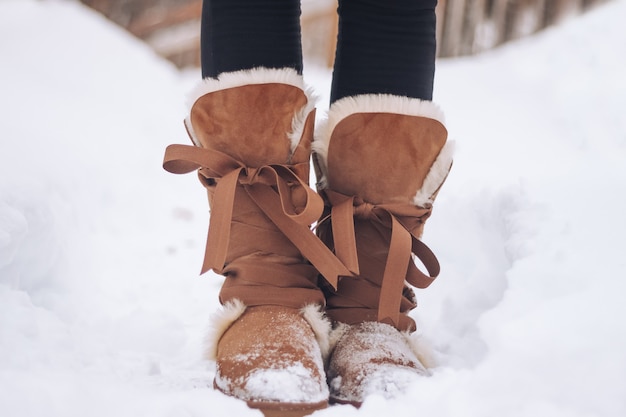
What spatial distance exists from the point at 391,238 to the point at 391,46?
0.26m

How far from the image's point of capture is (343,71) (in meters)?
0.90

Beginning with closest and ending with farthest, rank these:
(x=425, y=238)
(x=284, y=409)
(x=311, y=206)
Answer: (x=284, y=409) < (x=311, y=206) < (x=425, y=238)

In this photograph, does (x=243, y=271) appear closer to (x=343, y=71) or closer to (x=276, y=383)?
(x=276, y=383)

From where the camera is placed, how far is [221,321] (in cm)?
82

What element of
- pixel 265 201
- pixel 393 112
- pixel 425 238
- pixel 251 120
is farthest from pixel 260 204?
pixel 425 238

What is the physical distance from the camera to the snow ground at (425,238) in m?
0.67

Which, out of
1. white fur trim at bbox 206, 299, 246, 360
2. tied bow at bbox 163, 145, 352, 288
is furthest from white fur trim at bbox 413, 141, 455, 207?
white fur trim at bbox 206, 299, 246, 360

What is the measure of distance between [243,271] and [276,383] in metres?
0.18

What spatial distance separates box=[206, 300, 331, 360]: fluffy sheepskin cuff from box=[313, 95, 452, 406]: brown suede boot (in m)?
0.02

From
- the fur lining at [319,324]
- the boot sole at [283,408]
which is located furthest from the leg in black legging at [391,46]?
the boot sole at [283,408]

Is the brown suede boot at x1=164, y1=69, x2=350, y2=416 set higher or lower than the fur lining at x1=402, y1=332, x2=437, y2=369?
higher

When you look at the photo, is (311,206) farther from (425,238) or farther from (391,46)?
(425,238)

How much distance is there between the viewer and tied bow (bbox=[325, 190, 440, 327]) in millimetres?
830

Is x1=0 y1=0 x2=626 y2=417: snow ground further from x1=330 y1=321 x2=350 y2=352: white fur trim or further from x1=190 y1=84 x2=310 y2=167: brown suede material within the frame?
x1=190 y1=84 x2=310 y2=167: brown suede material
